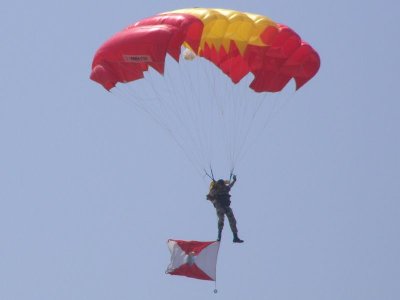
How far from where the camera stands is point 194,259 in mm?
52938

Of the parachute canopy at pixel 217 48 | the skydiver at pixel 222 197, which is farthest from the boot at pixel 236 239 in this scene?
the parachute canopy at pixel 217 48

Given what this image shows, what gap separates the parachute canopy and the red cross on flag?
12.1 feet

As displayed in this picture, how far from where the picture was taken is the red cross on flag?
52.7 meters

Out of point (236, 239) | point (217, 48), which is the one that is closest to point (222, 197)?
point (236, 239)

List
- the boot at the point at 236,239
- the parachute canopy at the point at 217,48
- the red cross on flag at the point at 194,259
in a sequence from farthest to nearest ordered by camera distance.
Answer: the red cross on flag at the point at 194,259 → the boot at the point at 236,239 → the parachute canopy at the point at 217,48

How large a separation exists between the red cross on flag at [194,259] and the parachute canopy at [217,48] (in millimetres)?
3702

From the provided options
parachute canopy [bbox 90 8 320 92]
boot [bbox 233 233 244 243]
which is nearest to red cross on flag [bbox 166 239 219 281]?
boot [bbox 233 233 244 243]

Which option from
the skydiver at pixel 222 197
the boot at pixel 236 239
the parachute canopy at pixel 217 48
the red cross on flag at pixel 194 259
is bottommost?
the red cross on flag at pixel 194 259

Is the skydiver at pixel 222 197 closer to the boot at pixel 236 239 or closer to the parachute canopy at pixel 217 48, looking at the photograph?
the boot at pixel 236 239

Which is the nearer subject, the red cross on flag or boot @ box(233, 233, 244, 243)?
boot @ box(233, 233, 244, 243)

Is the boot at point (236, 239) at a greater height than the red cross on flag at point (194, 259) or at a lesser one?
greater

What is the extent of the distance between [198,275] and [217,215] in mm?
1415

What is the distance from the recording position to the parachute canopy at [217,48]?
2020 inches

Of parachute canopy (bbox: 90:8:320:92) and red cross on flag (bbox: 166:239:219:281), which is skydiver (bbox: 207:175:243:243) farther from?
parachute canopy (bbox: 90:8:320:92)
